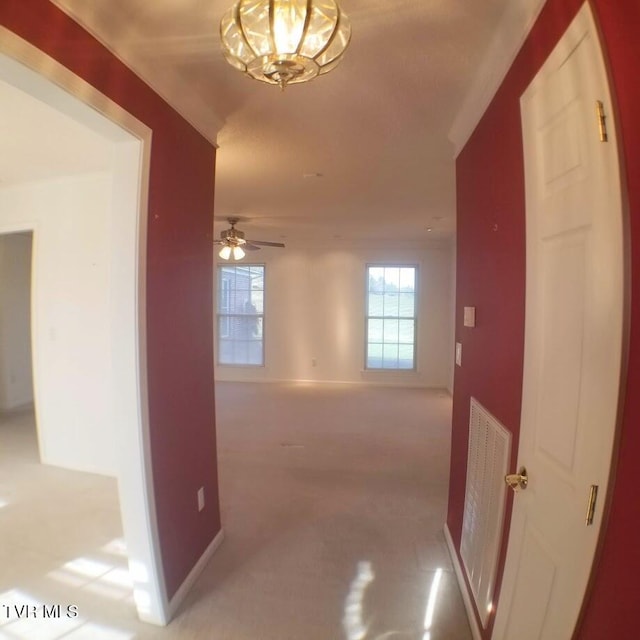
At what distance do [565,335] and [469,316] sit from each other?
2.93 ft

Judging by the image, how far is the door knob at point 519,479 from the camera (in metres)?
1.11

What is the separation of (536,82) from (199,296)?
66.4 inches

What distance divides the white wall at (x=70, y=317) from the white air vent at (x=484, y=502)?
9.15ft

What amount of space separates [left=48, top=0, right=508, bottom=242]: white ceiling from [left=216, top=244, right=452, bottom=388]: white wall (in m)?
2.98

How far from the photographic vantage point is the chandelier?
77 cm

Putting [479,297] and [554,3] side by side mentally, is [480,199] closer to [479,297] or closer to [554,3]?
[479,297]

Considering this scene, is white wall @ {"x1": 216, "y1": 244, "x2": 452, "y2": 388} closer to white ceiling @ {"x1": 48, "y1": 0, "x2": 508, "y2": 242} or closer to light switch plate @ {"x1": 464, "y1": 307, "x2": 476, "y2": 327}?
white ceiling @ {"x1": 48, "y1": 0, "x2": 508, "y2": 242}

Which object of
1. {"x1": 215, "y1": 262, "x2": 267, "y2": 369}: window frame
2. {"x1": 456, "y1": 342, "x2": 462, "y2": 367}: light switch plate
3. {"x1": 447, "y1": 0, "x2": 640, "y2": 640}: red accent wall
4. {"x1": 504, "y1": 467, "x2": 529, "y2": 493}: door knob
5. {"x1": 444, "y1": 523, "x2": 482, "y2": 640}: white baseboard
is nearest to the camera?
{"x1": 447, "y1": 0, "x2": 640, "y2": 640}: red accent wall

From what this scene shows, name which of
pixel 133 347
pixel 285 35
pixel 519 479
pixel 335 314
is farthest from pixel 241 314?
pixel 285 35

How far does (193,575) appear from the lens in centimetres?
181

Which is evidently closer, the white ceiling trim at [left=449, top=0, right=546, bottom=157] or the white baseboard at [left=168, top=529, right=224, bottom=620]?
the white ceiling trim at [left=449, top=0, right=546, bottom=157]

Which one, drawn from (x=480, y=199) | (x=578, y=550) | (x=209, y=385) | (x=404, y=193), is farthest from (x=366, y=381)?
(x=578, y=550)

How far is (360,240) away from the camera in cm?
621

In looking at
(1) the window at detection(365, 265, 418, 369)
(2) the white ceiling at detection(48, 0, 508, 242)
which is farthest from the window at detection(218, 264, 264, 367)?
(2) the white ceiling at detection(48, 0, 508, 242)
